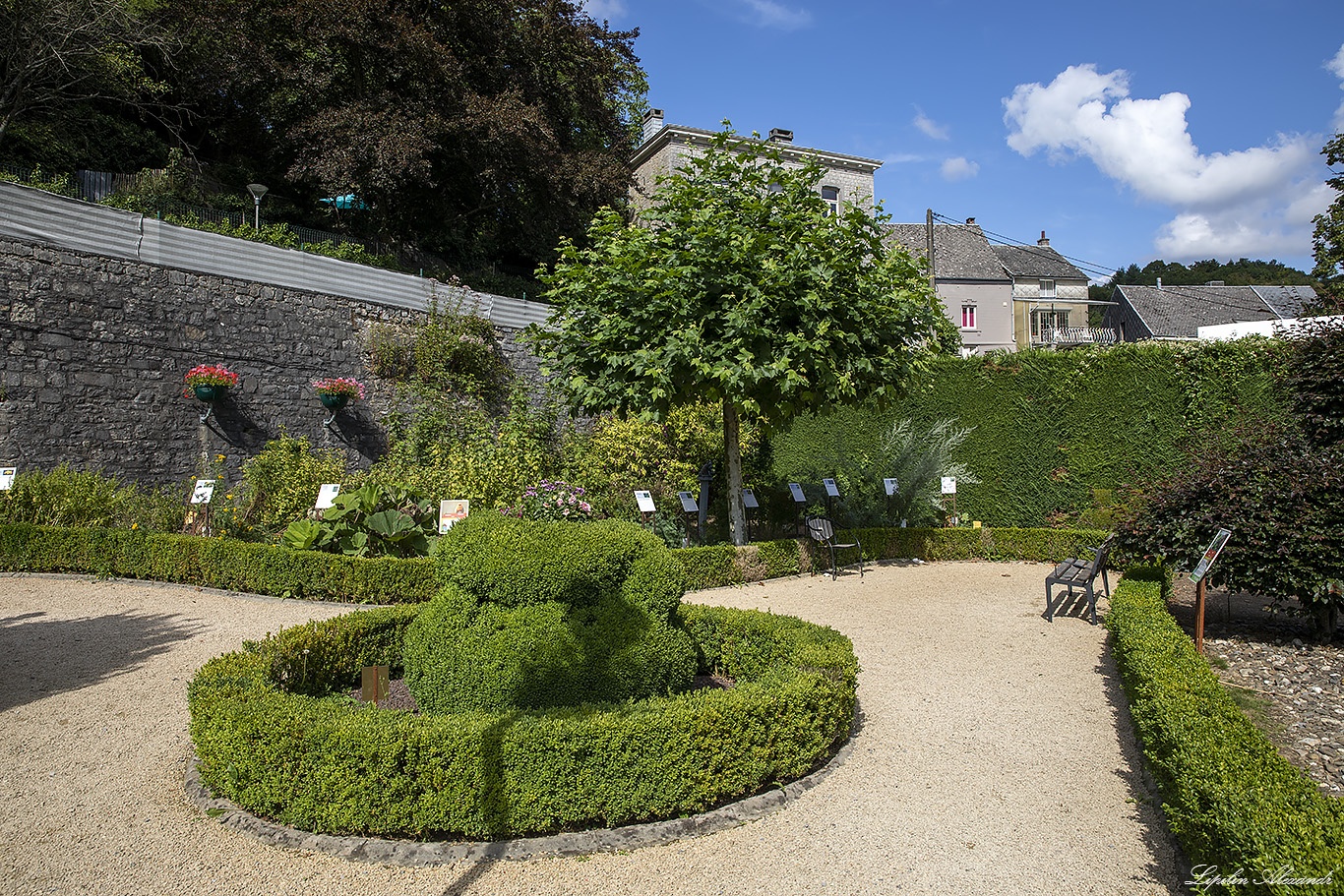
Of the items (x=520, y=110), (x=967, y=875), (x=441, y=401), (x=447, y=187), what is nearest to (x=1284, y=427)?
(x=967, y=875)

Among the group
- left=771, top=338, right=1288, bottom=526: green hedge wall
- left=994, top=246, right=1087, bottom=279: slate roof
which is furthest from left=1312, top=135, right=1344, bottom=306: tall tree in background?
left=994, top=246, right=1087, bottom=279: slate roof

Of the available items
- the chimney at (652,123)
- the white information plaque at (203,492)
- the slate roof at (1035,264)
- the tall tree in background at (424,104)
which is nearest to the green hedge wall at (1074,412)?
the white information plaque at (203,492)

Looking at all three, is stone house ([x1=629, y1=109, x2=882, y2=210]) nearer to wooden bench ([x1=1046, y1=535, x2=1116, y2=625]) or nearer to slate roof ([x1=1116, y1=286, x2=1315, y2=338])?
slate roof ([x1=1116, y1=286, x2=1315, y2=338])

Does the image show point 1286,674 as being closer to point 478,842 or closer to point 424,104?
point 478,842

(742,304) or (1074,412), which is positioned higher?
(742,304)

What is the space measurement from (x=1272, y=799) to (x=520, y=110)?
56.3ft

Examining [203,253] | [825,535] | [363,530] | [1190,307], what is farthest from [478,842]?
[1190,307]

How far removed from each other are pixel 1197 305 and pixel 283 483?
3664 centimetres

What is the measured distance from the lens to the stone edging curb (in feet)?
9.89

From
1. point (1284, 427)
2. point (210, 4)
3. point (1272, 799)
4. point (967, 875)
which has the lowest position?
point (967, 875)

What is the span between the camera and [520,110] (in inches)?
645

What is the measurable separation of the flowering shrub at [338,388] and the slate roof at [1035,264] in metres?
32.7

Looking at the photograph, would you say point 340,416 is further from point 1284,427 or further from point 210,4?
point 1284,427

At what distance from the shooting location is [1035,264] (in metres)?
37.5
